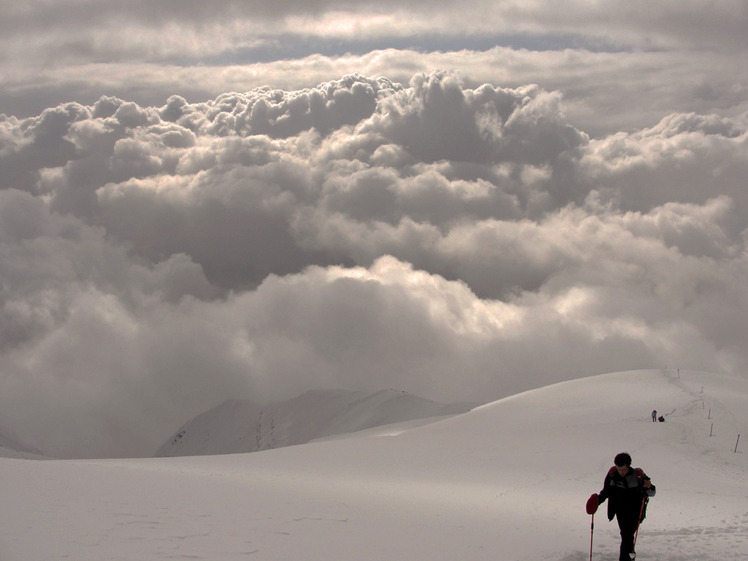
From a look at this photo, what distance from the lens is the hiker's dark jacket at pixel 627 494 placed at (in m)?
8.91

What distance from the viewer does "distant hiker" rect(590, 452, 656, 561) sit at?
29.0 feet

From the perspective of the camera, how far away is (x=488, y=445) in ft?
69.3

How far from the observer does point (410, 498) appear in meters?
13.7

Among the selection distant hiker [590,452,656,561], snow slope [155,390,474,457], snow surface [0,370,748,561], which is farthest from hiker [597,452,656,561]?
snow slope [155,390,474,457]

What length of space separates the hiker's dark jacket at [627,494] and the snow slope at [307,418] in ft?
198

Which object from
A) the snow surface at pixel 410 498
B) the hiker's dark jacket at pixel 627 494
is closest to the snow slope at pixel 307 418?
the snow surface at pixel 410 498

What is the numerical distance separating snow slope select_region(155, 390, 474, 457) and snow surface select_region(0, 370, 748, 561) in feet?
158

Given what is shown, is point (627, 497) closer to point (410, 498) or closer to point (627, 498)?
point (627, 498)

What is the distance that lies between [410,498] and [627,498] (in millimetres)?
5525

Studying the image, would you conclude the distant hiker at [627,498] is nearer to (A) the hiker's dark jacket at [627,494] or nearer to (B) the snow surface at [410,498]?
(A) the hiker's dark jacket at [627,494]

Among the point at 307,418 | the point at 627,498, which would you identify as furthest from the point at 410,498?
the point at 307,418

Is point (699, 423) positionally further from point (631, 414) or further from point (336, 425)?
point (336, 425)

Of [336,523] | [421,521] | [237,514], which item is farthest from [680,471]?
[237,514]

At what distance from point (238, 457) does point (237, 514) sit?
35.3 feet
